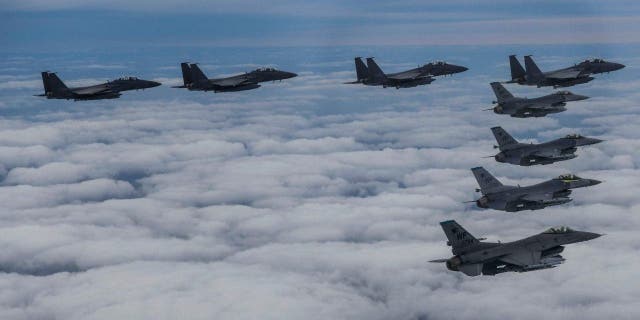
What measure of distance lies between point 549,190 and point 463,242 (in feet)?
68.5

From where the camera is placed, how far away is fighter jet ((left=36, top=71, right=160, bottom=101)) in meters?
115

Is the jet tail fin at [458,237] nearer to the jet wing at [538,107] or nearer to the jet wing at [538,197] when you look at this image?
the jet wing at [538,197]

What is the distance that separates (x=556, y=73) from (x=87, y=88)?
78978mm

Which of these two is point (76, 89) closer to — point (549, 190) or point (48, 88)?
point (48, 88)

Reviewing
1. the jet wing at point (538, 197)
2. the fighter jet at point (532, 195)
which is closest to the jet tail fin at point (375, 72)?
the fighter jet at point (532, 195)

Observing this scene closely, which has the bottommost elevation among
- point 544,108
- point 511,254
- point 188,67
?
point 511,254

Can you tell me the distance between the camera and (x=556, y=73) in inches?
4680

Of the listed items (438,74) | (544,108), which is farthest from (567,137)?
(438,74)

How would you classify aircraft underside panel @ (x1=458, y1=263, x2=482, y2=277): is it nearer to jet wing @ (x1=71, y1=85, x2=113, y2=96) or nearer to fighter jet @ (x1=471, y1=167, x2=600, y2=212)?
fighter jet @ (x1=471, y1=167, x2=600, y2=212)

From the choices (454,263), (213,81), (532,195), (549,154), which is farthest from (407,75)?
(454,263)

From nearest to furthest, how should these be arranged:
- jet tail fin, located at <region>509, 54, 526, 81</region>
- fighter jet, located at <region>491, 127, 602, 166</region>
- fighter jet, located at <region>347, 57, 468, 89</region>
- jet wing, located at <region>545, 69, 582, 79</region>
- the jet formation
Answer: the jet formation < fighter jet, located at <region>491, 127, 602, 166</region> < jet wing, located at <region>545, 69, 582, 79</region> < fighter jet, located at <region>347, 57, 468, 89</region> < jet tail fin, located at <region>509, 54, 526, 81</region>

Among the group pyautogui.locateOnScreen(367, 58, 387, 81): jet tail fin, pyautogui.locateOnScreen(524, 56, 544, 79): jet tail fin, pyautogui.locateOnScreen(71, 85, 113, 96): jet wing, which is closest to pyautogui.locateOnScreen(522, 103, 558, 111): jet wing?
pyautogui.locateOnScreen(524, 56, 544, 79): jet tail fin

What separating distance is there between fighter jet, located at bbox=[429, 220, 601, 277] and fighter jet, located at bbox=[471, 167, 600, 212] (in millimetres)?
12156

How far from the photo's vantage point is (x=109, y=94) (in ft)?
371
